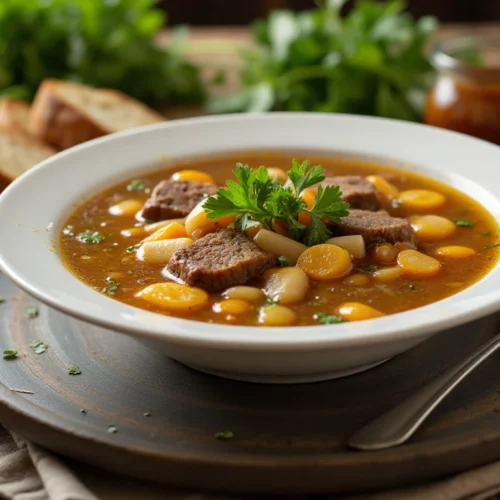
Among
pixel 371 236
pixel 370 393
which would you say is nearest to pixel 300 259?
pixel 371 236

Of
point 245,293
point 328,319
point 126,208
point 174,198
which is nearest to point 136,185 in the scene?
point 126,208

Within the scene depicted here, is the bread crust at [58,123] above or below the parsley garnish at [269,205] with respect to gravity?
below

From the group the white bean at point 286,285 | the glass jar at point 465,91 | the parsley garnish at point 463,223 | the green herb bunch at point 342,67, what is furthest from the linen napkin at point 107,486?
the green herb bunch at point 342,67

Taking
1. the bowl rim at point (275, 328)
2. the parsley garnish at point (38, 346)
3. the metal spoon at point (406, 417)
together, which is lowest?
the parsley garnish at point (38, 346)

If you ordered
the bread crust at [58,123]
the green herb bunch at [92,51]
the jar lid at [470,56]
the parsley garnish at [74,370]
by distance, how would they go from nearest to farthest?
the parsley garnish at [74,370] → the jar lid at [470,56] → the bread crust at [58,123] → the green herb bunch at [92,51]

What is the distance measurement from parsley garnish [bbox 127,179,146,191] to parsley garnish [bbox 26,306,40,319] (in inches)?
30.6

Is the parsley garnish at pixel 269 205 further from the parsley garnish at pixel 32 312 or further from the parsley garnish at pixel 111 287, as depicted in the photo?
the parsley garnish at pixel 32 312

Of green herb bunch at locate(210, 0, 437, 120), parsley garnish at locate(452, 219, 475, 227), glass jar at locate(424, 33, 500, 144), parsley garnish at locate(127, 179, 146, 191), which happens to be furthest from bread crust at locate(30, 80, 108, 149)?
parsley garnish at locate(452, 219, 475, 227)

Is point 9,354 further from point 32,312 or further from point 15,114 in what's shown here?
point 15,114

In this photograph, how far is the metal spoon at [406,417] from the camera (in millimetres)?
2514

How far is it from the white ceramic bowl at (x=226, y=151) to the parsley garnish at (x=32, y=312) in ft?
1.11

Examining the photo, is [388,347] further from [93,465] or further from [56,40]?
[56,40]

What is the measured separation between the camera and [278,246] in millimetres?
3094

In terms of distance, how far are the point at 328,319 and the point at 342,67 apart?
9.89 ft
